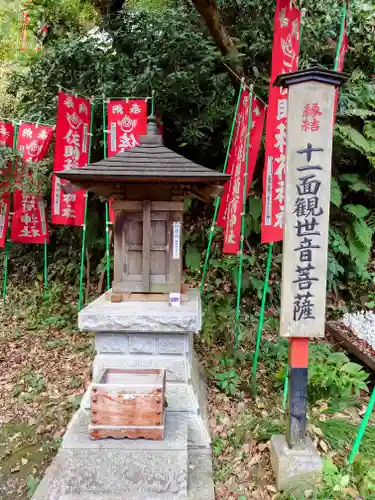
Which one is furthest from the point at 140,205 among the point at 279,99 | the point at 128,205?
the point at 279,99

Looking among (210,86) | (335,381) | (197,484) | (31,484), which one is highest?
(210,86)

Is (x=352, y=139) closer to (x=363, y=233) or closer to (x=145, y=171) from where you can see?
(x=363, y=233)

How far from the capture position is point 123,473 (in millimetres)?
3105

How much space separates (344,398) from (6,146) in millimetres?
7770

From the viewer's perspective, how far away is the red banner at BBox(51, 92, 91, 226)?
6688 millimetres

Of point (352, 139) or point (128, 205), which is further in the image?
point (352, 139)

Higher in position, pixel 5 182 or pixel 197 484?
pixel 5 182

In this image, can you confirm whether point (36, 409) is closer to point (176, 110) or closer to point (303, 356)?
point (303, 356)

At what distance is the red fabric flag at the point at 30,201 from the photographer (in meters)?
7.77

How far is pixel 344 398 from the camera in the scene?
4520 millimetres

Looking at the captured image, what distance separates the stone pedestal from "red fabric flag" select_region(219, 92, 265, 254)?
55.5 inches

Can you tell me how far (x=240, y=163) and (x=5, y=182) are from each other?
538 centimetres

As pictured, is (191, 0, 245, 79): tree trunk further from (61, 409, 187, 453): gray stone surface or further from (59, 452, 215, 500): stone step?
(59, 452, 215, 500): stone step

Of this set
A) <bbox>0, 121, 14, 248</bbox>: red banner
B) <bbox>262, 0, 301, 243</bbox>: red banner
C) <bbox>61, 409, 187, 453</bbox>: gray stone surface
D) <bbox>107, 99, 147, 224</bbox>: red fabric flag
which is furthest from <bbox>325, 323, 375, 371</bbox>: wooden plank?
<bbox>0, 121, 14, 248</bbox>: red banner
